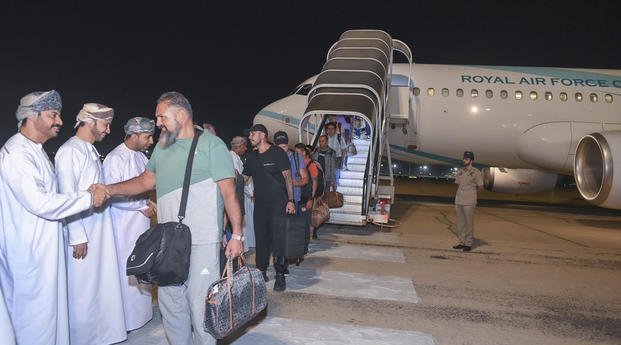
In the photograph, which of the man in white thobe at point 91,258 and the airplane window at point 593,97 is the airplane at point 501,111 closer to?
the airplane window at point 593,97

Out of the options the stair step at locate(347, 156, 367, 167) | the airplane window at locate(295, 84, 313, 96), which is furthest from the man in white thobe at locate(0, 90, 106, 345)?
the airplane window at locate(295, 84, 313, 96)

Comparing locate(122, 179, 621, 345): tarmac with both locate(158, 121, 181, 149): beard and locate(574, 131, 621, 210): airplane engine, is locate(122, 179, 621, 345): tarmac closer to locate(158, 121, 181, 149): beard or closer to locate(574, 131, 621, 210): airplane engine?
locate(574, 131, 621, 210): airplane engine

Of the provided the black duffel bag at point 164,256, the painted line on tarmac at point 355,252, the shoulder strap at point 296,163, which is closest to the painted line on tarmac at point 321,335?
the black duffel bag at point 164,256

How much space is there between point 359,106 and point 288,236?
15.1ft

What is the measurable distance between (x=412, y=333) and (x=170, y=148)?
271 cm

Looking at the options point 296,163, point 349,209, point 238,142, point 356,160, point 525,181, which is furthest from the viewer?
point 525,181

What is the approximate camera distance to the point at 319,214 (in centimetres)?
793

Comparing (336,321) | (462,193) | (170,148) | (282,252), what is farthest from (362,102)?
(170,148)

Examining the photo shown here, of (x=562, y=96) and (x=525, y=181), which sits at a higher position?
(x=562, y=96)

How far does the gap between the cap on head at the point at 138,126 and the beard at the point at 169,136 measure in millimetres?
1277

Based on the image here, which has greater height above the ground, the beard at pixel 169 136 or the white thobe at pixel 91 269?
the beard at pixel 169 136

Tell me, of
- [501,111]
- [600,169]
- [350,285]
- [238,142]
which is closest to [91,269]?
[350,285]

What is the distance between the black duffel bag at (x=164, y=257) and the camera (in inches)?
117

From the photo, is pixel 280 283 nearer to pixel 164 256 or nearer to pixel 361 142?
pixel 164 256
